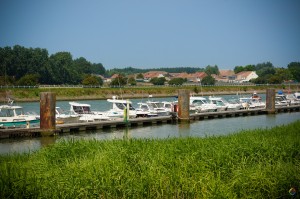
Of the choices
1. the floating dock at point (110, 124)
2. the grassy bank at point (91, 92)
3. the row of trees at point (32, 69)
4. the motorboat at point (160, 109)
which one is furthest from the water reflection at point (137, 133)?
the row of trees at point (32, 69)

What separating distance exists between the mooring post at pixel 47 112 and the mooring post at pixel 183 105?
1326 cm

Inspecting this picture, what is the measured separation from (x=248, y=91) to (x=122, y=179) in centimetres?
10396

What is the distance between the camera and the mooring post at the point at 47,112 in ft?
83.0

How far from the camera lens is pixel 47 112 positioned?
25406mm

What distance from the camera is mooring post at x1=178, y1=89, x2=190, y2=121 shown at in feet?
115

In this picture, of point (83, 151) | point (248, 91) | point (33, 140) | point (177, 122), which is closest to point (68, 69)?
point (248, 91)

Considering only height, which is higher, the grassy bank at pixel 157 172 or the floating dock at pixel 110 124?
the grassy bank at pixel 157 172

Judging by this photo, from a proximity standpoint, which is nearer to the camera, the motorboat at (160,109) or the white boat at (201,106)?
the motorboat at (160,109)

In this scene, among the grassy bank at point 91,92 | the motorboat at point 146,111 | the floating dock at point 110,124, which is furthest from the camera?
the grassy bank at point 91,92

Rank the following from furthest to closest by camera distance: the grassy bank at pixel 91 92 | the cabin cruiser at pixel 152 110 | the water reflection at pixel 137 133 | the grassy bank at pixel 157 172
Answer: the grassy bank at pixel 91 92, the cabin cruiser at pixel 152 110, the water reflection at pixel 137 133, the grassy bank at pixel 157 172

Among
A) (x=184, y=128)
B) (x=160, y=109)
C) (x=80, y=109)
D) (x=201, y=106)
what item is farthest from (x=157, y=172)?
(x=201, y=106)

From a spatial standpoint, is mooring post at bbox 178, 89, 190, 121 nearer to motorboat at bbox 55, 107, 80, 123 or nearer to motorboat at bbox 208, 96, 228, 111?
motorboat at bbox 55, 107, 80, 123

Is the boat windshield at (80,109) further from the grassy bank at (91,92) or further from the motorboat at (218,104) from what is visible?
the grassy bank at (91,92)

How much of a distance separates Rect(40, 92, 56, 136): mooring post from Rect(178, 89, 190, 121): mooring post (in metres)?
13.3
